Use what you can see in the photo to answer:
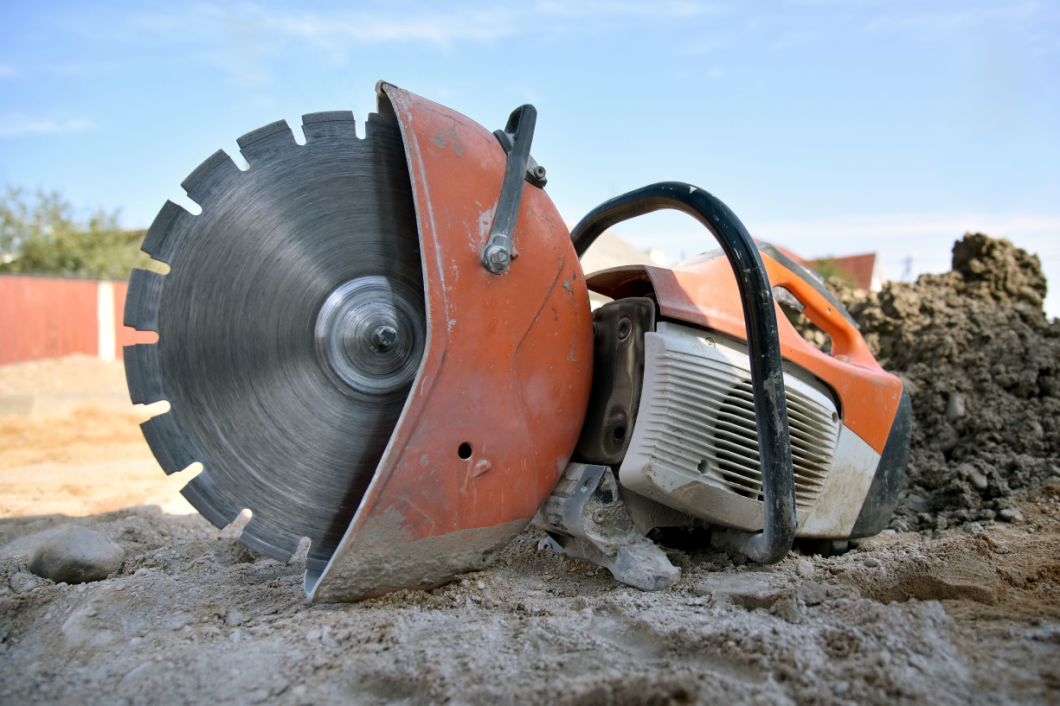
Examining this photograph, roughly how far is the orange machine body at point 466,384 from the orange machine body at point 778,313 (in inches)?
13.0

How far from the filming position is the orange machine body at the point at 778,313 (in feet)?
7.43

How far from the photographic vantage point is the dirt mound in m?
3.35

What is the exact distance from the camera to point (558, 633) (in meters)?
1.72

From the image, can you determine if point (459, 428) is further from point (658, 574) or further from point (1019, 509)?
point (1019, 509)

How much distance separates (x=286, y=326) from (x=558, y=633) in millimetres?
1042

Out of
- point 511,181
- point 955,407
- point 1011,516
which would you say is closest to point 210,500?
point 511,181

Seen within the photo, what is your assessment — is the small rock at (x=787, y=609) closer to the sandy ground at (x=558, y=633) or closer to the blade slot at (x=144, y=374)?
the sandy ground at (x=558, y=633)

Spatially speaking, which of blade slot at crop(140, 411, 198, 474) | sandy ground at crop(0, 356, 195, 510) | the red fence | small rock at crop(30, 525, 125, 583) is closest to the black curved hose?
blade slot at crop(140, 411, 198, 474)

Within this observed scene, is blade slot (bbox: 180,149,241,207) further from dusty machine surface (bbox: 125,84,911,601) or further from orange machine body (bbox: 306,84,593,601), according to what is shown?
orange machine body (bbox: 306,84,593,601)

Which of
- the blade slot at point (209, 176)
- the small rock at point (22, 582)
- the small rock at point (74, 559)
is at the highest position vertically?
the blade slot at point (209, 176)

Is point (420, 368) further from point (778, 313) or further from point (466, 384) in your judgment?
point (778, 313)

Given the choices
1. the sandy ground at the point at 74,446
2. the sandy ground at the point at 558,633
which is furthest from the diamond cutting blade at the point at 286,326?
the sandy ground at the point at 74,446

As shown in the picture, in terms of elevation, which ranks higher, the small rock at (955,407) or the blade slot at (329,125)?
the blade slot at (329,125)

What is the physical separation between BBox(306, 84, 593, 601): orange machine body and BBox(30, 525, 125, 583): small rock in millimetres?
810
